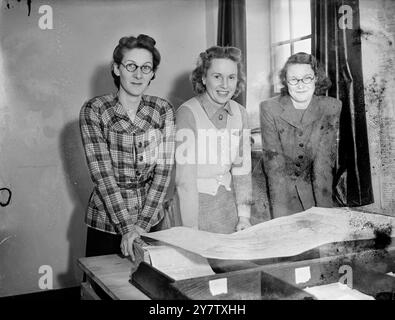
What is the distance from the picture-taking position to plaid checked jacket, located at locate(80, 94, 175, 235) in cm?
136

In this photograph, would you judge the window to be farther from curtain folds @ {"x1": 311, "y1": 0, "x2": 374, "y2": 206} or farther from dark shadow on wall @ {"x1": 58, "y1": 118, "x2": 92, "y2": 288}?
dark shadow on wall @ {"x1": 58, "y1": 118, "x2": 92, "y2": 288}

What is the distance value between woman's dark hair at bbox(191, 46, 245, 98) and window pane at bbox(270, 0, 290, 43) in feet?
0.67

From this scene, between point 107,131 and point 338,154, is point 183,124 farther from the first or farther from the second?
point 338,154

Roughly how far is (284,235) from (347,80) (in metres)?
0.89

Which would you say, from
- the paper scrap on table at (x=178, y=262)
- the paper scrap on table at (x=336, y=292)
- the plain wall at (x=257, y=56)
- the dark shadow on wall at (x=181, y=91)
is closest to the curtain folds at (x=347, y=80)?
the plain wall at (x=257, y=56)

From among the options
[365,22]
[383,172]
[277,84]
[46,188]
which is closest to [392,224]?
[383,172]

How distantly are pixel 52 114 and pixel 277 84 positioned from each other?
875mm

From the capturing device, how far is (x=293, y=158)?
1.68m

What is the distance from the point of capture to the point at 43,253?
60.7 inches

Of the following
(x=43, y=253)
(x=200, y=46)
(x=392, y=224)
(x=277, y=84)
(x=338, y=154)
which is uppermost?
(x=200, y=46)

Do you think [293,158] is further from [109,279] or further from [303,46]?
[109,279]

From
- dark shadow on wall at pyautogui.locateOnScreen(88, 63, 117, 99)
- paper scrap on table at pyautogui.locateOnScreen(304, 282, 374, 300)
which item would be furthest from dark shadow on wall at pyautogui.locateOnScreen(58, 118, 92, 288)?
paper scrap on table at pyautogui.locateOnScreen(304, 282, 374, 300)

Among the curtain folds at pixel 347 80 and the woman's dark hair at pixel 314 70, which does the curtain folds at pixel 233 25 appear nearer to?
the woman's dark hair at pixel 314 70

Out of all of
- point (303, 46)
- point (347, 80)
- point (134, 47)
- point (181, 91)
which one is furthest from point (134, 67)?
point (347, 80)
